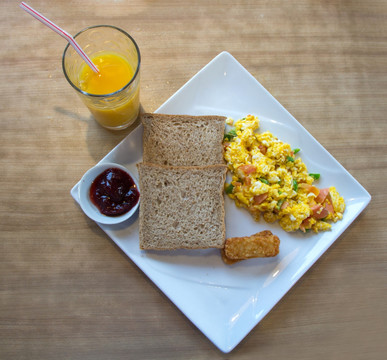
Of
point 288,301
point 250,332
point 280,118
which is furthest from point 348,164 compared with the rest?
point 250,332

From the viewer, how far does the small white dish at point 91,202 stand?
2.01 m

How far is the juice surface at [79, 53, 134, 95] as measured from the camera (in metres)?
1.97

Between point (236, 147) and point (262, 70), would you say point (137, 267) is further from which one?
point (262, 70)

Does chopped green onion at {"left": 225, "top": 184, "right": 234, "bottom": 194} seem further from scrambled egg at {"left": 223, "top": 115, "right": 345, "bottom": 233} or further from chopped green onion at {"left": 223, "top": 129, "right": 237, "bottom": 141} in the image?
chopped green onion at {"left": 223, "top": 129, "right": 237, "bottom": 141}

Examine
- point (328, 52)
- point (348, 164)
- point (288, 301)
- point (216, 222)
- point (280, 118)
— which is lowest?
point (288, 301)

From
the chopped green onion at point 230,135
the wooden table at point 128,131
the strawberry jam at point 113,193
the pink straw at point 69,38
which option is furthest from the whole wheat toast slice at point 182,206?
the pink straw at point 69,38

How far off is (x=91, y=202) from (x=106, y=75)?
2.64ft

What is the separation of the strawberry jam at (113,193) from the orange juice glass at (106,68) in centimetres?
39

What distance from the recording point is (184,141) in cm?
218

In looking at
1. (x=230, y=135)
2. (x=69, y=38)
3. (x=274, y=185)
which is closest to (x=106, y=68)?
(x=69, y=38)

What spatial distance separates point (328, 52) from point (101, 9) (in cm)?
185

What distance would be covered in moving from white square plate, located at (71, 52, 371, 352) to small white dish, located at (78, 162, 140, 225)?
0.09 meters

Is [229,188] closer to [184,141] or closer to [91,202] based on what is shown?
[184,141]

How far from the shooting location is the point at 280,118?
2305 mm
